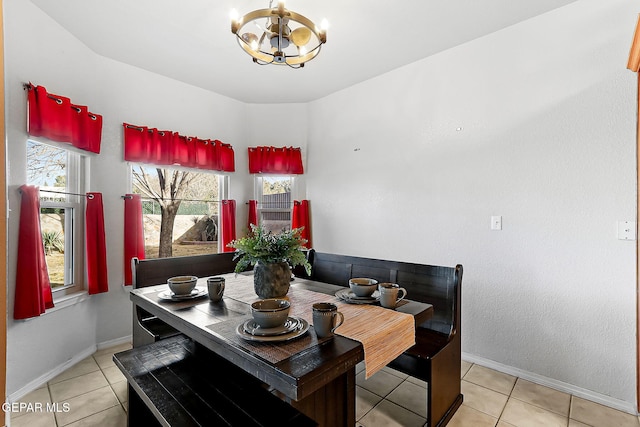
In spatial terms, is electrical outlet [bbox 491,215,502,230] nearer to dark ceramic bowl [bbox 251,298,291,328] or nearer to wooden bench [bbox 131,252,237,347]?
dark ceramic bowl [bbox 251,298,291,328]

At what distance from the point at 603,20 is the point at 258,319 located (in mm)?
2924

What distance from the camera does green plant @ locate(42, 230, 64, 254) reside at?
2492 mm

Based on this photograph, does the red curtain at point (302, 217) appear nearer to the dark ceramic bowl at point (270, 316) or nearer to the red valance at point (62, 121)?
the red valance at point (62, 121)

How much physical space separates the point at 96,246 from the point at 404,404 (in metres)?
2.81

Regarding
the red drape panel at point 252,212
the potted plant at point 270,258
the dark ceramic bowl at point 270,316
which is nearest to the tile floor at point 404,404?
the potted plant at point 270,258

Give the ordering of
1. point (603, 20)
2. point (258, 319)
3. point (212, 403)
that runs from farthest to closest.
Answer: point (603, 20), point (212, 403), point (258, 319)

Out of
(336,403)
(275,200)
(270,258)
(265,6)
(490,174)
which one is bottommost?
(336,403)

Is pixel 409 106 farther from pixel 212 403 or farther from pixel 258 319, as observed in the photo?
pixel 212 403

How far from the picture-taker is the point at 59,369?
8.03 ft

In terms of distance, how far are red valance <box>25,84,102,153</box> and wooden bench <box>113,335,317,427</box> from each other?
1.76 m

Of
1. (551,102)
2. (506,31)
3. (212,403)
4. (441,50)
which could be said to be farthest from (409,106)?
(212,403)

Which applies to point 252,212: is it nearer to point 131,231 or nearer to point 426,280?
point 131,231

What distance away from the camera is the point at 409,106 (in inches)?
123

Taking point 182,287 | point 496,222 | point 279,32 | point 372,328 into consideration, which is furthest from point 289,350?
point 496,222
